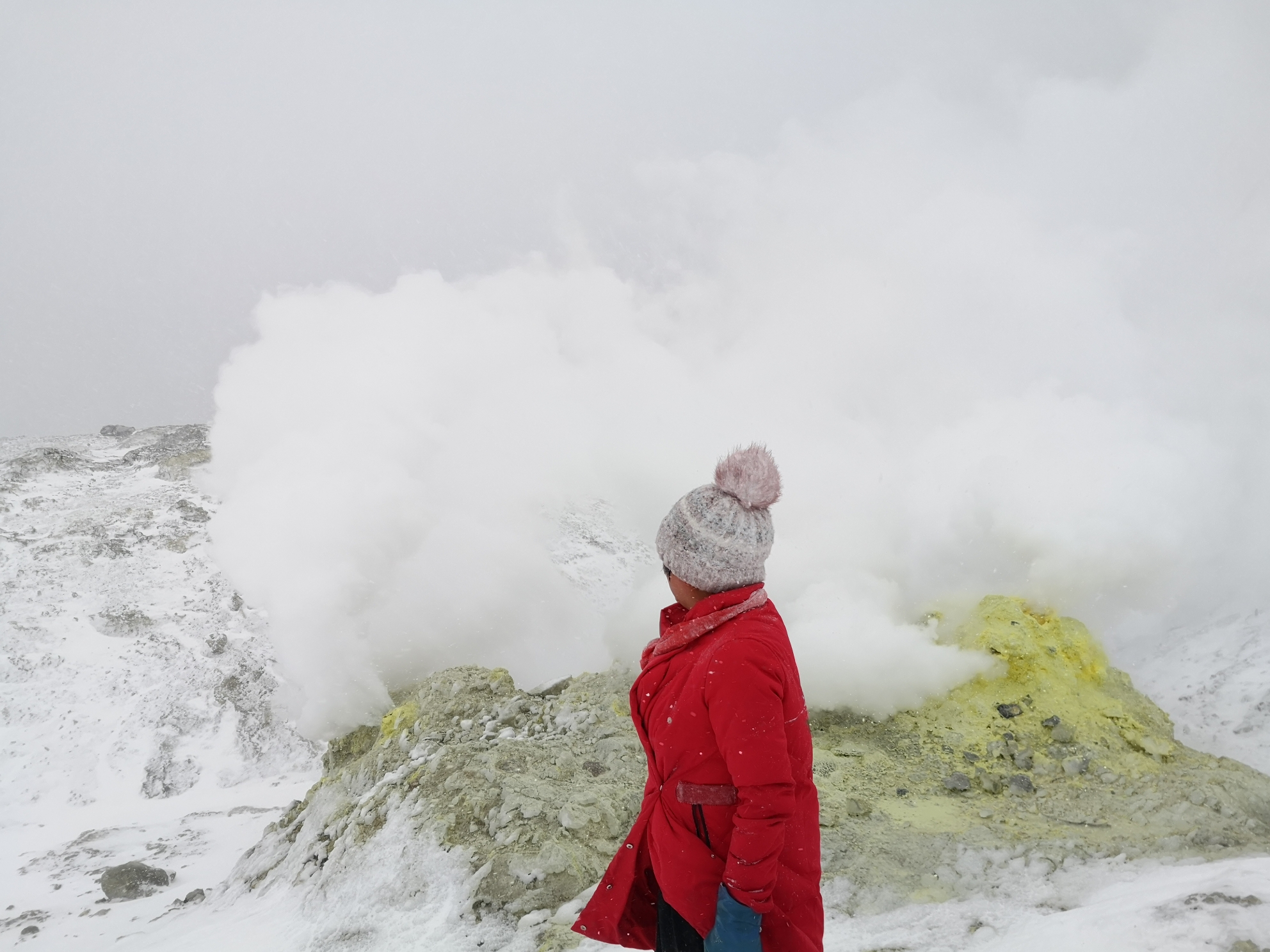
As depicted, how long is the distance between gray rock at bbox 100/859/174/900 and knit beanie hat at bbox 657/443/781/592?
795 centimetres

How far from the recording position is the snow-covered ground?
365 centimetres

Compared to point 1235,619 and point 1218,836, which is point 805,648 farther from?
point 1235,619

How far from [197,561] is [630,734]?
15876 mm

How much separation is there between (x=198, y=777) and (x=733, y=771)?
522 inches

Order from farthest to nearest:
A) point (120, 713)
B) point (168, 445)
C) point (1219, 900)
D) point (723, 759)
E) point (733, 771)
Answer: point (168, 445) < point (120, 713) < point (1219, 900) < point (723, 759) < point (733, 771)

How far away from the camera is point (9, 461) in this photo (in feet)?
70.3

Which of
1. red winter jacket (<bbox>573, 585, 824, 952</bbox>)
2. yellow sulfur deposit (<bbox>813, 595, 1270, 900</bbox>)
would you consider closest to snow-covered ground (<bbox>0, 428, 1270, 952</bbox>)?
yellow sulfur deposit (<bbox>813, 595, 1270, 900</bbox>)

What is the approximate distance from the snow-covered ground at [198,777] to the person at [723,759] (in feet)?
7.86

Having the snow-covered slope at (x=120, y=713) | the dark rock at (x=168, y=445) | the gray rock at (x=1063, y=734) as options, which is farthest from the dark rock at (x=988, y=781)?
the dark rock at (x=168, y=445)

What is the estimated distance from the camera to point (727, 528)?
1797mm

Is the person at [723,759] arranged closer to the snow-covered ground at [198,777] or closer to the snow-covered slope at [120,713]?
the snow-covered ground at [198,777]

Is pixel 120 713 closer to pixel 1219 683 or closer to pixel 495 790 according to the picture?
pixel 495 790

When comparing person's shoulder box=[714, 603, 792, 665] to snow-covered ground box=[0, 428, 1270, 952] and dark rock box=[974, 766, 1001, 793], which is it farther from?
dark rock box=[974, 766, 1001, 793]

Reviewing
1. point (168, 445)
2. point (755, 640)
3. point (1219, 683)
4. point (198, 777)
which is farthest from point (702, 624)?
point (168, 445)
